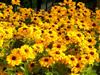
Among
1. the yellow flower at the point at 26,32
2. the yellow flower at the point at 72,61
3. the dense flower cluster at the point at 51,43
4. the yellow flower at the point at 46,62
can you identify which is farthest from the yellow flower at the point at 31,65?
the yellow flower at the point at 26,32

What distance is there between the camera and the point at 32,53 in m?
4.34

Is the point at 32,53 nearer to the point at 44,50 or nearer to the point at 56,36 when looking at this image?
the point at 44,50

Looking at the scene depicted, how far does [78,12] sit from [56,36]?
172 centimetres

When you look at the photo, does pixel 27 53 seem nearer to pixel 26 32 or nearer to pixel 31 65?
pixel 31 65

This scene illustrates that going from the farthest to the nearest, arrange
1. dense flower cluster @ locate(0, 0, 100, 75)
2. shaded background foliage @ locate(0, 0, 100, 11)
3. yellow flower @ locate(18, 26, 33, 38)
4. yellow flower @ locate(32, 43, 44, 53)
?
shaded background foliage @ locate(0, 0, 100, 11) < yellow flower @ locate(18, 26, 33, 38) < yellow flower @ locate(32, 43, 44, 53) < dense flower cluster @ locate(0, 0, 100, 75)

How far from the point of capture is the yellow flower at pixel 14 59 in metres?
4.14

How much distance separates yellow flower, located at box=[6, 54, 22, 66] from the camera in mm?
4136

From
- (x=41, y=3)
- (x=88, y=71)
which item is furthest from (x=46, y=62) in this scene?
(x=41, y=3)

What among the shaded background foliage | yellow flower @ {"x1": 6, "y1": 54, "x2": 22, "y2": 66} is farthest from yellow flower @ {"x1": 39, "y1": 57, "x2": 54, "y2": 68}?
the shaded background foliage

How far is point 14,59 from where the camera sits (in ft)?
13.6

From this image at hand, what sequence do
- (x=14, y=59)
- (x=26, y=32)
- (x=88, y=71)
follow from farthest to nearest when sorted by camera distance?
1. (x=26, y=32)
2. (x=88, y=71)
3. (x=14, y=59)

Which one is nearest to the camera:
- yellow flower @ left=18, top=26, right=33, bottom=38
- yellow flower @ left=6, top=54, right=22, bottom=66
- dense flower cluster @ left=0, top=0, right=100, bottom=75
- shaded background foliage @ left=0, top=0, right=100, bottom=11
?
yellow flower @ left=6, top=54, right=22, bottom=66

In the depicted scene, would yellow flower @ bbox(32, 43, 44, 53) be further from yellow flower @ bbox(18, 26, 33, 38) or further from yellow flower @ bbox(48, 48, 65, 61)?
yellow flower @ bbox(18, 26, 33, 38)

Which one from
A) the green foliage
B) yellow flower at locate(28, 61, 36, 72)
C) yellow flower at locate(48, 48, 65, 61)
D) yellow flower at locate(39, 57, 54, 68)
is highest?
yellow flower at locate(48, 48, 65, 61)
